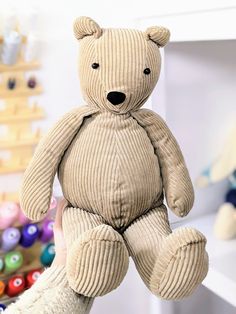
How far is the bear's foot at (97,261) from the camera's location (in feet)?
1.27

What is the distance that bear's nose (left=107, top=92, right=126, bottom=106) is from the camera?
461 mm

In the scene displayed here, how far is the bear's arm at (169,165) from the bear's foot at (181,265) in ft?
0.29

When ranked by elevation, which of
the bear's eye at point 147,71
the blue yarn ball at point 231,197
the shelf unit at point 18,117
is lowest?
the blue yarn ball at point 231,197

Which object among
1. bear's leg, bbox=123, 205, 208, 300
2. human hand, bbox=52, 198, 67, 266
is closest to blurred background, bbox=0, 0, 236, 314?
human hand, bbox=52, 198, 67, 266

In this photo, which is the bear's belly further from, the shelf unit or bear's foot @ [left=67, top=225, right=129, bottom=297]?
the shelf unit

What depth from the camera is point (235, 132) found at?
114cm

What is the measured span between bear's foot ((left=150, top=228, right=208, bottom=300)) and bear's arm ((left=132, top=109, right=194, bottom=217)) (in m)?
0.09

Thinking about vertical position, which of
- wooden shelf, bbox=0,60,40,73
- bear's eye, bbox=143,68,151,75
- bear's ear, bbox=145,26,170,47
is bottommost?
wooden shelf, bbox=0,60,40,73

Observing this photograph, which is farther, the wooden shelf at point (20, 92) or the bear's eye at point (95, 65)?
the wooden shelf at point (20, 92)

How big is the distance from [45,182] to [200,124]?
2.26ft

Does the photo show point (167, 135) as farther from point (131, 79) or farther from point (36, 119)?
point (36, 119)

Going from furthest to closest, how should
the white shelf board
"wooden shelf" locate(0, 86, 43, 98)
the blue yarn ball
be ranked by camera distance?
the blue yarn ball → "wooden shelf" locate(0, 86, 43, 98) → the white shelf board

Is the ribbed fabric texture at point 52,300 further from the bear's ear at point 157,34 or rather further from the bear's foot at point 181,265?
the bear's ear at point 157,34

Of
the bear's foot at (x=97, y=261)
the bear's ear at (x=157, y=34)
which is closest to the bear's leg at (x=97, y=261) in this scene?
the bear's foot at (x=97, y=261)
